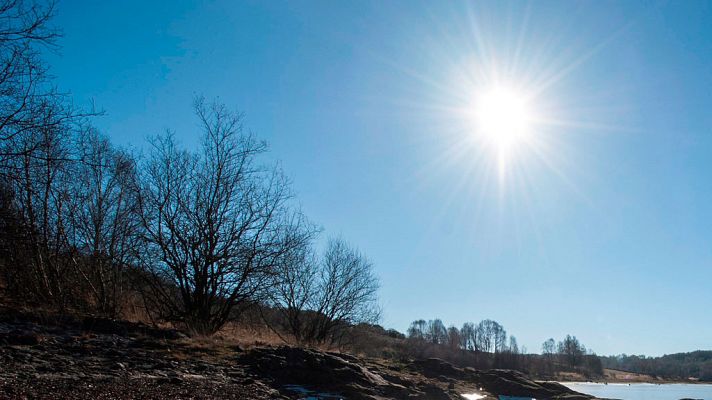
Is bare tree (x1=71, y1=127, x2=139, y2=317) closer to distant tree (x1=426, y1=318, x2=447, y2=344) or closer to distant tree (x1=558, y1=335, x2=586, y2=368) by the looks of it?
distant tree (x1=426, y1=318, x2=447, y2=344)

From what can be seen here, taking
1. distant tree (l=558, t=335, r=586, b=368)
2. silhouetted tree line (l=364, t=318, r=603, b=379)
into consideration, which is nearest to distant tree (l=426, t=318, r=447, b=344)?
silhouetted tree line (l=364, t=318, r=603, b=379)

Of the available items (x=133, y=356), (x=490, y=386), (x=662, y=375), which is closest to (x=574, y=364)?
(x=662, y=375)

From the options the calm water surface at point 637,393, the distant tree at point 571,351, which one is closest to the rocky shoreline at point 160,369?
the calm water surface at point 637,393

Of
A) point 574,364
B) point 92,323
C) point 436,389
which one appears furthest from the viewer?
point 574,364

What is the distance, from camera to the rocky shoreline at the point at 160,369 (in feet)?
18.4

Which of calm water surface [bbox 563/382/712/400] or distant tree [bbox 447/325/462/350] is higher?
distant tree [bbox 447/325/462/350]

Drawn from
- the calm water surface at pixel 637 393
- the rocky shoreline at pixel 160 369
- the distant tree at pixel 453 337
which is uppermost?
the distant tree at pixel 453 337

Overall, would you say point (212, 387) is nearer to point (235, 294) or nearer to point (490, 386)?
point (235, 294)

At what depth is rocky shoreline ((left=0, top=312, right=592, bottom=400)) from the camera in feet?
18.4

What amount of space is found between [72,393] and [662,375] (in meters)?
164

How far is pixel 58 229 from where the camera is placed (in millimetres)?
12023

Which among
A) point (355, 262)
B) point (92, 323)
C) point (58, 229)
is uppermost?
point (355, 262)

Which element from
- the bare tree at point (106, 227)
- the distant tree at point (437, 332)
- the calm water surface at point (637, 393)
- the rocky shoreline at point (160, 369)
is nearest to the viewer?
the rocky shoreline at point (160, 369)

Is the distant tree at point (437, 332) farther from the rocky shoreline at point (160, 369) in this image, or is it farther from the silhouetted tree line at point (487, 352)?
the rocky shoreline at point (160, 369)
